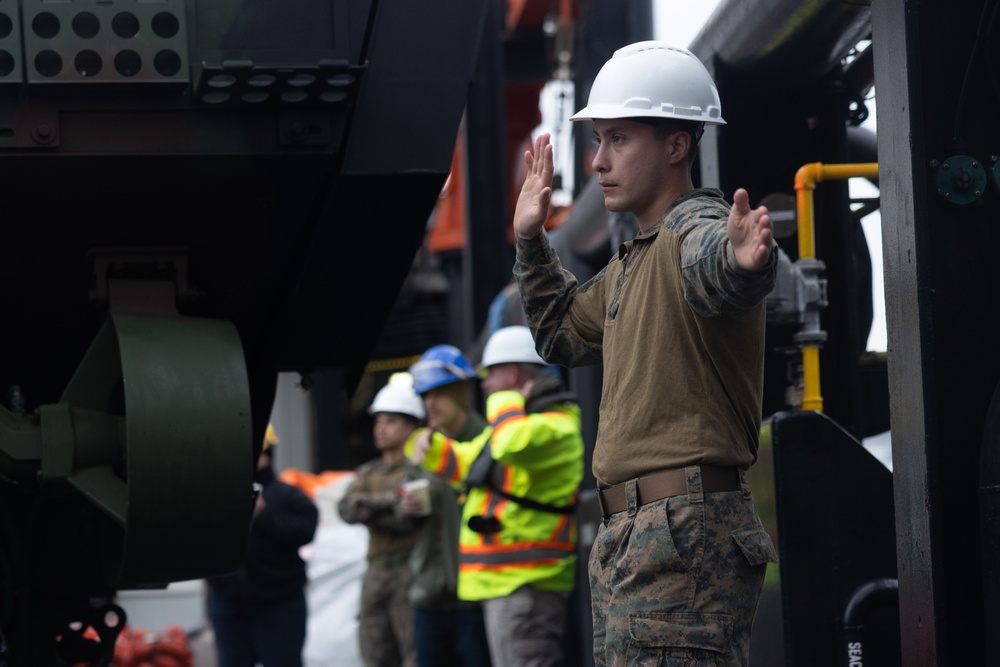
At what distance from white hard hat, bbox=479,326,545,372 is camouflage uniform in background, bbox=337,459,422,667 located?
4.88 feet

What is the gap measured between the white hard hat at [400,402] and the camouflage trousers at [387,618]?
2.62ft

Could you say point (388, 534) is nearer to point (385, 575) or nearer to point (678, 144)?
point (385, 575)

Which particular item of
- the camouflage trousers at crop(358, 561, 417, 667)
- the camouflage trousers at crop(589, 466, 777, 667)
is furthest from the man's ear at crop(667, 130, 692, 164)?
the camouflage trousers at crop(358, 561, 417, 667)

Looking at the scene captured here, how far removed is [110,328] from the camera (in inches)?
144

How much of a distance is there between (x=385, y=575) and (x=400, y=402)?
90 cm

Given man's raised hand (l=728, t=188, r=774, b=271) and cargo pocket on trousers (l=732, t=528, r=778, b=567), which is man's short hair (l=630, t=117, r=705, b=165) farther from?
cargo pocket on trousers (l=732, t=528, r=778, b=567)

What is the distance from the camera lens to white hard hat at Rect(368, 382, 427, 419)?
8148 millimetres

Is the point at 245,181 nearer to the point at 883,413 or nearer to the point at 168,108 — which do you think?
the point at 168,108

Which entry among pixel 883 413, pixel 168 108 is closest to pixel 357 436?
pixel 883 413

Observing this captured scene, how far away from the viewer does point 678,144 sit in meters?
3.18

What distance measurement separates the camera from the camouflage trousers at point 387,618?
25.8ft

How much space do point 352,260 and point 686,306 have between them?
1224mm

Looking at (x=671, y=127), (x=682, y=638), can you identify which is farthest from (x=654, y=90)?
(x=682, y=638)

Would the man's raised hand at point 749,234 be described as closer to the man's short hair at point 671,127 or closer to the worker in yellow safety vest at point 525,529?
the man's short hair at point 671,127
